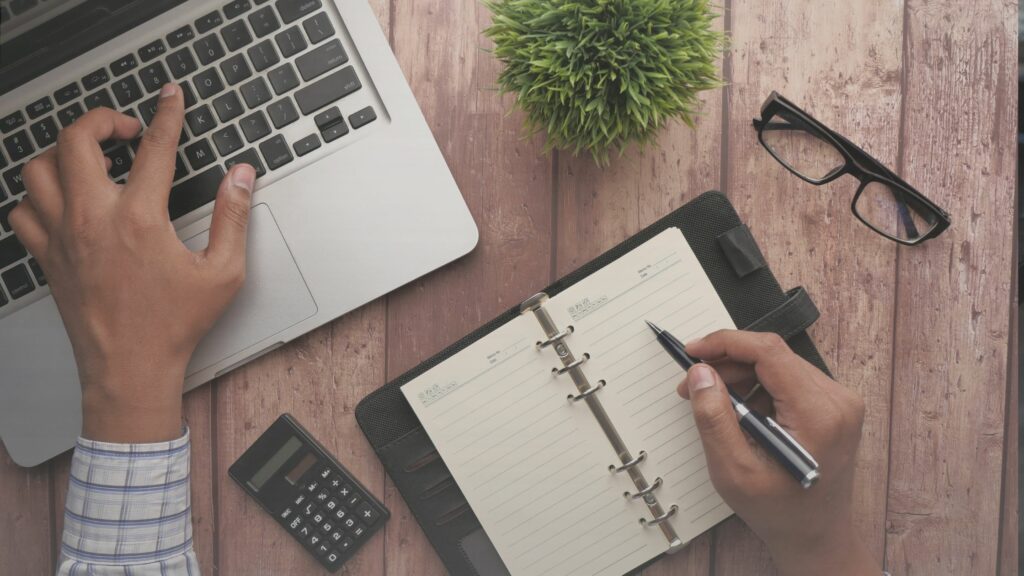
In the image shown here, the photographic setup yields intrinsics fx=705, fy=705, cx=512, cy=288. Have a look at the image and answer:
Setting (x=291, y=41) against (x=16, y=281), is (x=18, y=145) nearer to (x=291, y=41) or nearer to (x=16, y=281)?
(x=16, y=281)

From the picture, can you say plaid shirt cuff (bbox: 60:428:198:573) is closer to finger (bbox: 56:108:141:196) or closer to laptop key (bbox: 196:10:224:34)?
finger (bbox: 56:108:141:196)

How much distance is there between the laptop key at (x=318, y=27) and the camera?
2.34 ft

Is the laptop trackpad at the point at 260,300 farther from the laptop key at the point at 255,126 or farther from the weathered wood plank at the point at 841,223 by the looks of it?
the weathered wood plank at the point at 841,223

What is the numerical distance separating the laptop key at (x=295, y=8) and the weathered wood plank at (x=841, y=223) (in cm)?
46

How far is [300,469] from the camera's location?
792 mm

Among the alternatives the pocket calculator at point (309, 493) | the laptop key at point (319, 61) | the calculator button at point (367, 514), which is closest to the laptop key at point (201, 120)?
the laptop key at point (319, 61)

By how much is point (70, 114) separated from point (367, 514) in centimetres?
52

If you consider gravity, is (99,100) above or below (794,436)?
above

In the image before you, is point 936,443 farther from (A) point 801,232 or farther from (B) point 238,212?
(B) point 238,212

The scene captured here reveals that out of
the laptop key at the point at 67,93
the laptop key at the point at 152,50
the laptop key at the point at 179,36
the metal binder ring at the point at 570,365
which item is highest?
the laptop key at the point at 179,36

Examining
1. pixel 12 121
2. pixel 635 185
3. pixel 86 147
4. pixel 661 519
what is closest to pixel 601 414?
pixel 661 519

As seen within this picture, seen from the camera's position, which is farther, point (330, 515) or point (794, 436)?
point (330, 515)

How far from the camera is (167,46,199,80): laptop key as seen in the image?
72cm

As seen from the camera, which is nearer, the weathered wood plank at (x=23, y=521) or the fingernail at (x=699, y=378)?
the fingernail at (x=699, y=378)
